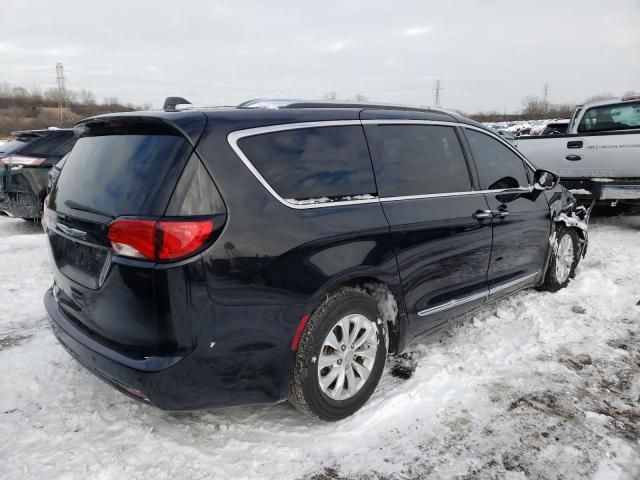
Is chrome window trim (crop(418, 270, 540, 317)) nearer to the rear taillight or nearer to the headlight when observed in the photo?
the rear taillight

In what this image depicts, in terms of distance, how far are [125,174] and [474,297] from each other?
2.63 metres

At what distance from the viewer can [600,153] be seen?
291 inches

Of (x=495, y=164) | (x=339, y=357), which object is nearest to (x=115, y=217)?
(x=339, y=357)

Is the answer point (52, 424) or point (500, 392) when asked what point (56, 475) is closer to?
point (52, 424)

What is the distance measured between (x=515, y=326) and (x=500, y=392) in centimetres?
115

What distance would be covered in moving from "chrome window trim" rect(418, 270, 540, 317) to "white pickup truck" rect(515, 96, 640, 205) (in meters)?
3.68

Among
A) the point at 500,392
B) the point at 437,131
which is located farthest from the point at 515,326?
the point at 437,131

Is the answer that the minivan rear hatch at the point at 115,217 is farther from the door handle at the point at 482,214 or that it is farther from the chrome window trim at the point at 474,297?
the door handle at the point at 482,214

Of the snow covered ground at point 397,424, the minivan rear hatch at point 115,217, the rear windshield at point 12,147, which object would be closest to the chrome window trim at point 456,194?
the snow covered ground at point 397,424

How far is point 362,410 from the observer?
2.92 m

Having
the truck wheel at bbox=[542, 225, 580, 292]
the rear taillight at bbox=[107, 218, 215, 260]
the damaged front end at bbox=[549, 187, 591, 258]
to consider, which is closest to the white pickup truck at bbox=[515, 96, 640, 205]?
the damaged front end at bbox=[549, 187, 591, 258]

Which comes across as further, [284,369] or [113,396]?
[113,396]

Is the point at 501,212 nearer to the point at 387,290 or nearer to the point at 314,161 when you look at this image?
the point at 387,290

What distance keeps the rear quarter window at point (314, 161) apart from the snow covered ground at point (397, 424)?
134 centimetres
